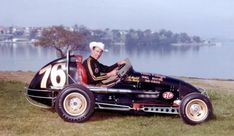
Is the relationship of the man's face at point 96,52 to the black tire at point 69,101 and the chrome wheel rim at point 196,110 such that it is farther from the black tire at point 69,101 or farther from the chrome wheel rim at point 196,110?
the chrome wheel rim at point 196,110

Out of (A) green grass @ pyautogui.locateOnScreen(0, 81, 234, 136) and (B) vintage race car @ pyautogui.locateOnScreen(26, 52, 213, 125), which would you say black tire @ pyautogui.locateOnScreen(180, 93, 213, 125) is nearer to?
(B) vintage race car @ pyautogui.locateOnScreen(26, 52, 213, 125)

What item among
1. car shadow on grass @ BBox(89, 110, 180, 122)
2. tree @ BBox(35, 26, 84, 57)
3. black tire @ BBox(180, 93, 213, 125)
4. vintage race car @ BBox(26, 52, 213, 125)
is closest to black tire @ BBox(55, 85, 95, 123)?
vintage race car @ BBox(26, 52, 213, 125)

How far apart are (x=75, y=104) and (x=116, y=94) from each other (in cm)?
79

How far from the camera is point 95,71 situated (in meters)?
8.63

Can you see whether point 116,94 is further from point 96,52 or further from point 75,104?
point 96,52

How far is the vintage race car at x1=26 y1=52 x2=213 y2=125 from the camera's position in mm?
8203

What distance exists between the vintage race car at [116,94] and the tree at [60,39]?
24.0 metres

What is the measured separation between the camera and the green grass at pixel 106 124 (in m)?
7.40

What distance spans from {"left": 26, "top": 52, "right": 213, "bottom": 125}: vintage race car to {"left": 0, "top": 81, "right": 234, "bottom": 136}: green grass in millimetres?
225

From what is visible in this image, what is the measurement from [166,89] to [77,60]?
180 centimetres

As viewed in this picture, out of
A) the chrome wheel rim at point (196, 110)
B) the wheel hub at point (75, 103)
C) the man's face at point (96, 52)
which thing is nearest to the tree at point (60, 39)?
the man's face at point (96, 52)

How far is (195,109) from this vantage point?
330 inches

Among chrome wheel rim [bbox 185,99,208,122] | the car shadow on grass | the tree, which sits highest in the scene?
the tree

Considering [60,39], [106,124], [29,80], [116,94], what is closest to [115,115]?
[116,94]
